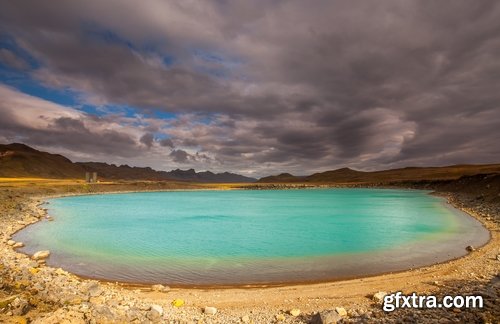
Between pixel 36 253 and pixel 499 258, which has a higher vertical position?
pixel 499 258

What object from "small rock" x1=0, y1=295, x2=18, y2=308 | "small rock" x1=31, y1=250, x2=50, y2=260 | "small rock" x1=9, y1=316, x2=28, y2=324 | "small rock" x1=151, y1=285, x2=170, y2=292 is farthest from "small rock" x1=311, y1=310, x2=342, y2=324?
"small rock" x1=31, y1=250, x2=50, y2=260

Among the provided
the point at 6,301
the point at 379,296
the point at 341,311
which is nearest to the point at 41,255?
the point at 6,301

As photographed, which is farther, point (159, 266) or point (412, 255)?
point (412, 255)

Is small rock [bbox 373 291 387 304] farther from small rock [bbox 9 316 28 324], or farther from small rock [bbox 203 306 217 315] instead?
small rock [bbox 9 316 28 324]

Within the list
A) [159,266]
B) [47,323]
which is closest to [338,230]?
[159,266]

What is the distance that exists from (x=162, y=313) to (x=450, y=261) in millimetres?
14813

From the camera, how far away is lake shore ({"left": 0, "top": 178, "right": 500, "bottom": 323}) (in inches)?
319

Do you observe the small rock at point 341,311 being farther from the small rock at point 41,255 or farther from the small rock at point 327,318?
the small rock at point 41,255

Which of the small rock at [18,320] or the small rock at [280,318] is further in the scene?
the small rock at [280,318]

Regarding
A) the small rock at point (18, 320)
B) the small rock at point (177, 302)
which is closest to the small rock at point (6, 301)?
the small rock at point (18, 320)

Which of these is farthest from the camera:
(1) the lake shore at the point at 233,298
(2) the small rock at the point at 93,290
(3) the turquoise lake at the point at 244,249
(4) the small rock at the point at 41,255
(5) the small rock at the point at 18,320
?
(4) the small rock at the point at 41,255

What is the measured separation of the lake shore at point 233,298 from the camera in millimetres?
8109

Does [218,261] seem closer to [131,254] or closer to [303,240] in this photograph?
[131,254]

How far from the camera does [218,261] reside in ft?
57.6
